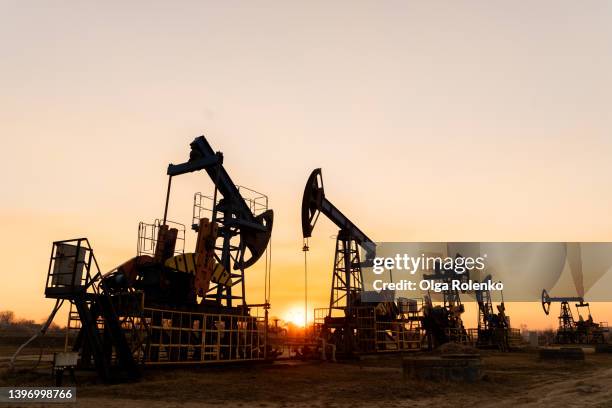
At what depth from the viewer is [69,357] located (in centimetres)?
1169

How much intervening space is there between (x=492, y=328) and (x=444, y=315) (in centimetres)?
1257

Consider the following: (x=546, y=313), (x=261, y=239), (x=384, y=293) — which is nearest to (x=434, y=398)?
(x=261, y=239)

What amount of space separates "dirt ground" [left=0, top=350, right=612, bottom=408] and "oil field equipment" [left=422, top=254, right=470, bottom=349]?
1991 centimetres

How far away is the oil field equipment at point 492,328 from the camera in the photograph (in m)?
42.5

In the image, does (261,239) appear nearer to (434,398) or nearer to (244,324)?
(244,324)

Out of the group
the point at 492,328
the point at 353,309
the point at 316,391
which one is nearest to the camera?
the point at 316,391

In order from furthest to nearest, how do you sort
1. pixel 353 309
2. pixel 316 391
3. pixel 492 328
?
pixel 492 328 → pixel 353 309 → pixel 316 391

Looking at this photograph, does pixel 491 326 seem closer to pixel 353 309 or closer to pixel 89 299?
pixel 353 309

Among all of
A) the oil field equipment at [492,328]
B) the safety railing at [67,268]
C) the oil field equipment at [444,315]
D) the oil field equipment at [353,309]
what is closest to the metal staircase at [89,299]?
the safety railing at [67,268]

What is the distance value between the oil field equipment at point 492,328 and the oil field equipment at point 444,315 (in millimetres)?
3344

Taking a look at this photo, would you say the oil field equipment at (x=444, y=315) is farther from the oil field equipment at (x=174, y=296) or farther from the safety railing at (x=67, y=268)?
the safety railing at (x=67, y=268)

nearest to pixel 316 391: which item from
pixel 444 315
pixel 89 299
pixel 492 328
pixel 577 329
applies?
pixel 89 299

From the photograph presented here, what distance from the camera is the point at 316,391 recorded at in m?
12.4

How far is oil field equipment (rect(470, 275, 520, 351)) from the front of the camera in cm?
4247
